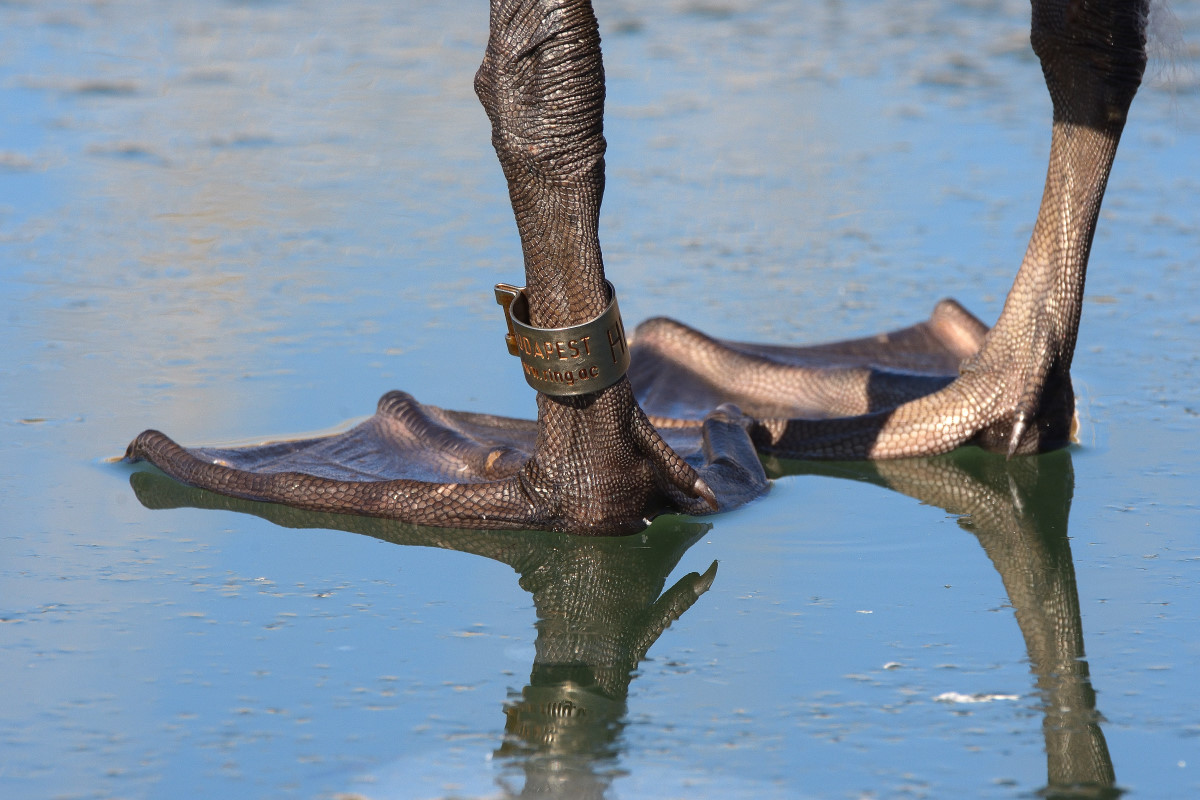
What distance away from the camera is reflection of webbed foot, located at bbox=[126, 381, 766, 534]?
12.8ft

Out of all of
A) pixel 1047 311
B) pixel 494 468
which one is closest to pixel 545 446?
pixel 494 468

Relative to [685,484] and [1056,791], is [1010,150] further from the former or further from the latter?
[1056,791]

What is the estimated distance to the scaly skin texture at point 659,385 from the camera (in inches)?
147

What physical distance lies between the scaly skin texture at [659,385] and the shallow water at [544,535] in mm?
99

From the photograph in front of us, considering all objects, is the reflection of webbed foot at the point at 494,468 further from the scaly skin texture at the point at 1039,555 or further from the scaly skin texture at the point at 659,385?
the scaly skin texture at the point at 1039,555

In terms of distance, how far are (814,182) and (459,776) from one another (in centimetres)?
553

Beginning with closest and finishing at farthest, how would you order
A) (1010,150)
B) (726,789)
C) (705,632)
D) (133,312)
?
1. (726,789)
2. (705,632)
3. (133,312)
4. (1010,150)

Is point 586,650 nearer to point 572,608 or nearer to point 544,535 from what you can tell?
point 572,608

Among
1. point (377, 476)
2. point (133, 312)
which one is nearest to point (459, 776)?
point (377, 476)

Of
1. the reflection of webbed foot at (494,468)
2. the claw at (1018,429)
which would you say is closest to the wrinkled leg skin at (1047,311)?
the claw at (1018,429)

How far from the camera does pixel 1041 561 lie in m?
3.92

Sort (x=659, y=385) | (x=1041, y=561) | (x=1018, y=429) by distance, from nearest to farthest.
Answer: (x=1041, y=561), (x=1018, y=429), (x=659, y=385)

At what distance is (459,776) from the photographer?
9.32 ft

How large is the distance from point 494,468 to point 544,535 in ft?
1.13
